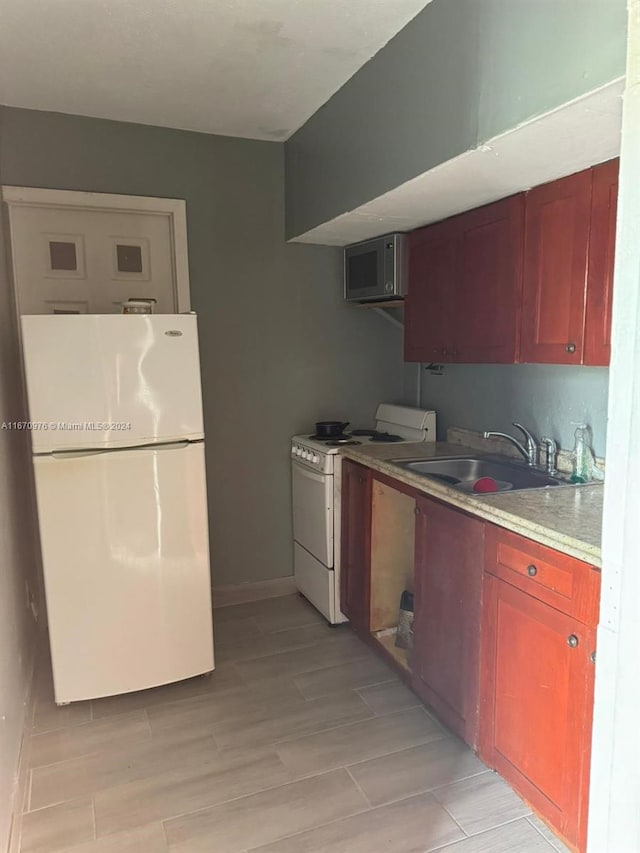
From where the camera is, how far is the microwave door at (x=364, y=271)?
3.04 meters

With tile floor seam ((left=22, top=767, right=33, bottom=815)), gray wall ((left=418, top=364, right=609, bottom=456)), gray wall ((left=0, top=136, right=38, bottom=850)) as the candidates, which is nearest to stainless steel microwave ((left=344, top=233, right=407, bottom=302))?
gray wall ((left=418, top=364, right=609, bottom=456))

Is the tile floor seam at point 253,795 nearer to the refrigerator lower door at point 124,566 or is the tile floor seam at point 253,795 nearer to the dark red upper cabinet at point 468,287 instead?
the refrigerator lower door at point 124,566

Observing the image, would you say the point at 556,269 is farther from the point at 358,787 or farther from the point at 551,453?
the point at 358,787

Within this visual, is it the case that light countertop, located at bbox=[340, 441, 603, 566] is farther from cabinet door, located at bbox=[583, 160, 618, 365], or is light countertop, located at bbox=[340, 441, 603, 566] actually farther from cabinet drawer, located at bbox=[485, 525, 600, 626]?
cabinet door, located at bbox=[583, 160, 618, 365]

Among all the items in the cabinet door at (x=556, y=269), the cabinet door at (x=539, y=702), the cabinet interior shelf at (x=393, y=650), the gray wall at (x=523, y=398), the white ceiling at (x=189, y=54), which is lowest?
the cabinet interior shelf at (x=393, y=650)

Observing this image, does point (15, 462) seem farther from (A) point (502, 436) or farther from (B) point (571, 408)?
(B) point (571, 408)

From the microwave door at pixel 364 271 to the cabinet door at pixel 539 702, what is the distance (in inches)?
67.3

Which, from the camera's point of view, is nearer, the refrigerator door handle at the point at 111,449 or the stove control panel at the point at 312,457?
the refrigerator door handle at the point at 111,449

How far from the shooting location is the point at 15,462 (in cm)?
259

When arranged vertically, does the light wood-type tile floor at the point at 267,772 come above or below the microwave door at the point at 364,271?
below

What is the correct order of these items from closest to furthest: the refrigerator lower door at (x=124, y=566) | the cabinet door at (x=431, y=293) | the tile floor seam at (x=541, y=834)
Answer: the tile floor seam at (x=541, y=834) → the refrigerator lower door at (x=124, y=566) → the cabinet door at (x=431, y=293)

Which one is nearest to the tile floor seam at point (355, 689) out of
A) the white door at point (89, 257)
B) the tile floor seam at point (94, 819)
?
the tile floor seam at point (94, 819)

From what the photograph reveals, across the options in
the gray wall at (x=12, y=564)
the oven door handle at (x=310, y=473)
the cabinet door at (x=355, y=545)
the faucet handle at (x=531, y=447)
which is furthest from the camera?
the oven door handle at (x=310, y=473)

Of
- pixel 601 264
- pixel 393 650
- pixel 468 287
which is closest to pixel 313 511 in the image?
pixel 393 650
